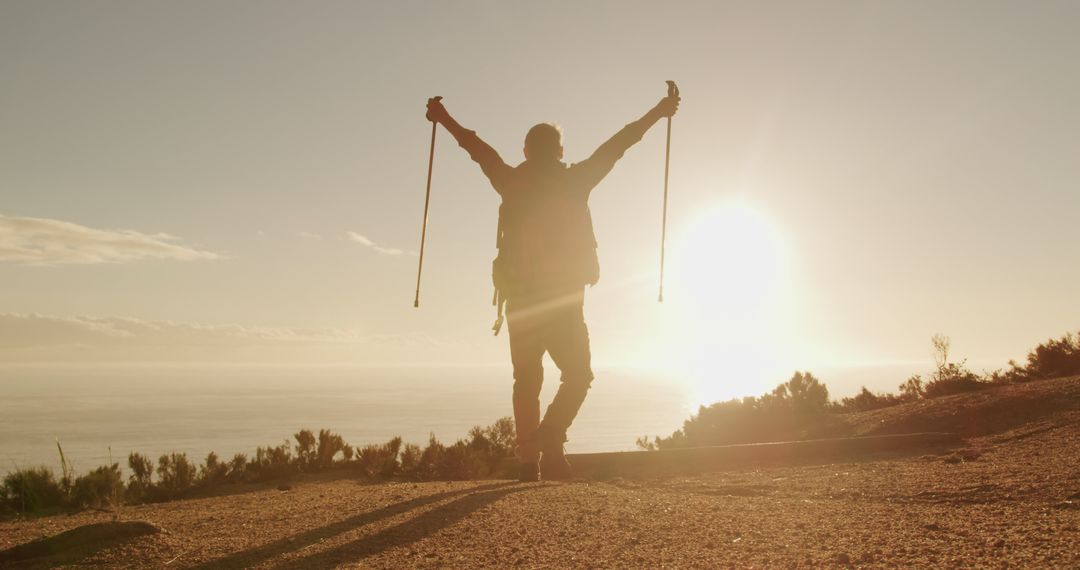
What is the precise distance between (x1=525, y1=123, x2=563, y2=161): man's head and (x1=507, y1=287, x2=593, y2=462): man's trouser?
1187 mm

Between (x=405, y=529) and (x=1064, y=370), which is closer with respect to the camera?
(x=405, y=529)

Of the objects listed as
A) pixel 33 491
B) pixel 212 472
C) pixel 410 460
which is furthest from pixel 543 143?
pixel 33 491

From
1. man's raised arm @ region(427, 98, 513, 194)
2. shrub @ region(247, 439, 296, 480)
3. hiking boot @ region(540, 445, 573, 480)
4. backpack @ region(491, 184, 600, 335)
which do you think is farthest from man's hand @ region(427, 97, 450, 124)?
shrub @ region(247, 439, 296, 480)

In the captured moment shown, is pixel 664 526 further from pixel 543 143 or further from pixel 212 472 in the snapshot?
pixel 212 472

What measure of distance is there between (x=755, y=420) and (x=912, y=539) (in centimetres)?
1025

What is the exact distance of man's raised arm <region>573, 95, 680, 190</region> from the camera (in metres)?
5.87

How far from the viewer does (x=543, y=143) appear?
5.86 meters

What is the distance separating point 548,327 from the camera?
5609mm

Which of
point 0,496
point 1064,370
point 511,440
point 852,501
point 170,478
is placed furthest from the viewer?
point 1064,370

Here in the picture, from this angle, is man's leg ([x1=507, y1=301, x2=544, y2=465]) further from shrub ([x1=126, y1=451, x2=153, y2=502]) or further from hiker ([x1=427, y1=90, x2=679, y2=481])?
shrub ([x1=126, y1=451, x2=153, y2=502])

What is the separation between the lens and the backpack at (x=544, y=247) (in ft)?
18.2

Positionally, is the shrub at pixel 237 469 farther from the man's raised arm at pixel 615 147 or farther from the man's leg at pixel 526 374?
the man's raised arm at pixel 615 147

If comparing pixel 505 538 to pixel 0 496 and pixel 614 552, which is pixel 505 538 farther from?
pixel 0 496

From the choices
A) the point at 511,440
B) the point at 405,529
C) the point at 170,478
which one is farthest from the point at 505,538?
the point at 511,440
